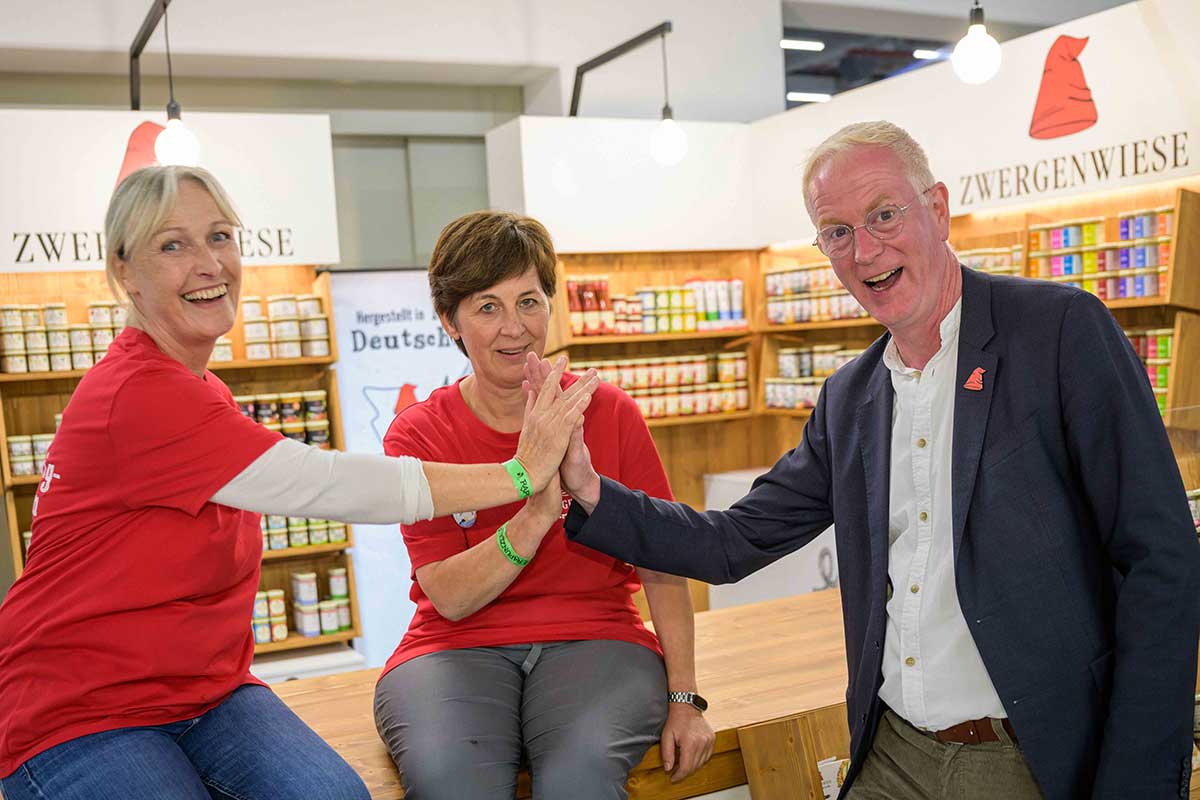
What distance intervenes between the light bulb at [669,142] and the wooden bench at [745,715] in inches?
142

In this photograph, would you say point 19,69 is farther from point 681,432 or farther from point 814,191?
point 814,191

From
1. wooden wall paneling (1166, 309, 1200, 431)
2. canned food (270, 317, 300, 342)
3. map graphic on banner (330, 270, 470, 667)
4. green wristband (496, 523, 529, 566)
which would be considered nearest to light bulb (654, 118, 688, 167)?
map graphic on banner (330, 270, 470, 667)

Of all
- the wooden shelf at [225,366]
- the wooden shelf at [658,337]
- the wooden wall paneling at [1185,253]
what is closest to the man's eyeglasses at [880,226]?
the wooden wall paneling at [1185,253]

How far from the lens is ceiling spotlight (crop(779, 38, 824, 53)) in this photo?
834 cm

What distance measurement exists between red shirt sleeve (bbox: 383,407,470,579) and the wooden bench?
44cm

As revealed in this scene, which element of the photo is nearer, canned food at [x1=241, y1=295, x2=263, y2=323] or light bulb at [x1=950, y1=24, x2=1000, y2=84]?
light bulb at [x1=950, y1=24, x2=1000, y2=84]

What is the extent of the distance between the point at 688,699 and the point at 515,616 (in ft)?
1.28

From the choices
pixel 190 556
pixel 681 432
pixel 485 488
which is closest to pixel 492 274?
pixel 485 488

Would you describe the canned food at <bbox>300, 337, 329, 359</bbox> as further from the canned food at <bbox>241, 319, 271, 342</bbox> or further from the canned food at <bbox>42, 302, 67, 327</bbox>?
the canned food at <bbox>42, 302, 67, 327</bbox>

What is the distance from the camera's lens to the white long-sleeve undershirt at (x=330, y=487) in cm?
191

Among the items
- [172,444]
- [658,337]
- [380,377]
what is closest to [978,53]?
[658,337]

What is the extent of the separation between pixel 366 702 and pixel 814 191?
162cm

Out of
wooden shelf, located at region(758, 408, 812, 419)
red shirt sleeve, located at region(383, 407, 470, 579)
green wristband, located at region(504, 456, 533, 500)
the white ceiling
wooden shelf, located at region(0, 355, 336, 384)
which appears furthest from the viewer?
the white ceiling

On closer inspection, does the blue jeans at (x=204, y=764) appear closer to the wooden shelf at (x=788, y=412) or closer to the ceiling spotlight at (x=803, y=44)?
the wooden shelf at (x=788, y=412)
